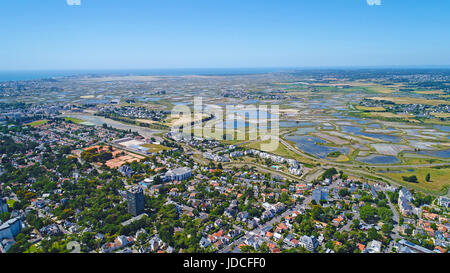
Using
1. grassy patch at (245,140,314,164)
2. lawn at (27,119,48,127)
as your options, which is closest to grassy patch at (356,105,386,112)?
grassy patch at (245,140,314,164)

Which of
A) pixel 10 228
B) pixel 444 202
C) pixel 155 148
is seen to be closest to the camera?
pixel 10 228

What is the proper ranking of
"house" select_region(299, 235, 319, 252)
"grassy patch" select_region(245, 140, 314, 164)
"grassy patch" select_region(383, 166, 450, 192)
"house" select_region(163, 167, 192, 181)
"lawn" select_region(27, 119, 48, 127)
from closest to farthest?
1. "house" select_region(299, 235, 319, 252)
2. "grassy patch" select_region(383, 166, 450, 192)
3. "house" select_region(163, 167, 192, 181)
4. "grassy patch" select_region(245, 140, 314, 164)
5. "lawn" select_region(27, 119, 48, 127)

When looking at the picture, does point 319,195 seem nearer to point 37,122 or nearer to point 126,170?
point 126,170

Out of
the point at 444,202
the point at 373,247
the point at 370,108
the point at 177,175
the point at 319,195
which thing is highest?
the point at 370,108

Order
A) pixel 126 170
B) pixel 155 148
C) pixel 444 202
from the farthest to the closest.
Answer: pixel 155 148, pixel 126 170, pixel 444 202

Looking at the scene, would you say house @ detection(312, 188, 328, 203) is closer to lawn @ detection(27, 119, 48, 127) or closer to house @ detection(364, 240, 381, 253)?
house @ detection(364, 240, 381, 253)

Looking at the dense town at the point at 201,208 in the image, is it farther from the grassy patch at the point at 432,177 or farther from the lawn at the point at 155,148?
the lawn at the point at 155,148

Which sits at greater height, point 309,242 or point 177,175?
point 177,175

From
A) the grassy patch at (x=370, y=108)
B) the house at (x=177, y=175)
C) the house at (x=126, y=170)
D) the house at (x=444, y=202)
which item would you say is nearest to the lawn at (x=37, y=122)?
the house at (x=126, y=170)

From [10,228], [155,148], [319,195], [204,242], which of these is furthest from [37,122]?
[319,195]

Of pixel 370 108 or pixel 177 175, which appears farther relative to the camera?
pixel 370 108
